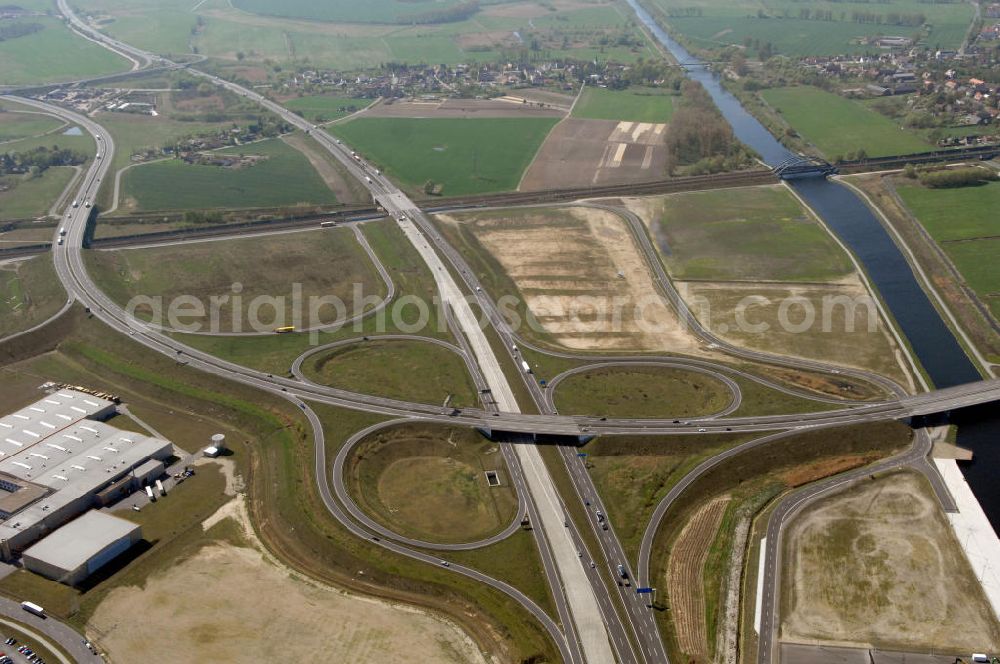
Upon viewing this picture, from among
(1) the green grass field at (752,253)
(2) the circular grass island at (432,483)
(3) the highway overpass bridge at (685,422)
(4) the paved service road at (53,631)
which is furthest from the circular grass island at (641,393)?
(4) the paved service road at (53,631)

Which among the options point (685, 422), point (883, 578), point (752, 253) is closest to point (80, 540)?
point (685, 422)

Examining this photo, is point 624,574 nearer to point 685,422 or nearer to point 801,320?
point 685,422

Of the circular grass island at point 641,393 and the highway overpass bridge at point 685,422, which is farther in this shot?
the circular grass island at point 641,393

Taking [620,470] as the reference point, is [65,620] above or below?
below

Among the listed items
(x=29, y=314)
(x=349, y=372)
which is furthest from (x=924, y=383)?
(x=29, y=314)

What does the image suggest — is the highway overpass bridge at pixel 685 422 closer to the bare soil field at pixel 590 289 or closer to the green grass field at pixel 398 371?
the green grass field at pixel 398 371

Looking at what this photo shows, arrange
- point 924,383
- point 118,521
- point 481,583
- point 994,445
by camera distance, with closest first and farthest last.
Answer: point 481,583
point 118,521
point 994,445
point 924,383

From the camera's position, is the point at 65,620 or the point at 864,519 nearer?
the point at 65,620

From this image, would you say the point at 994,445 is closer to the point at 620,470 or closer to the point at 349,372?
the point at 620,470
